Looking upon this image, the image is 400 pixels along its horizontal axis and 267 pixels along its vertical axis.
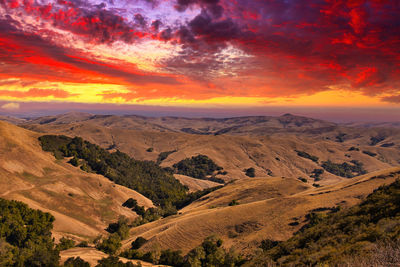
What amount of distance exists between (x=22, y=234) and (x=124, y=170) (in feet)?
262

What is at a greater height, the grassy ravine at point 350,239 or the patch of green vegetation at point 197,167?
the grassy ravine at point 350,239

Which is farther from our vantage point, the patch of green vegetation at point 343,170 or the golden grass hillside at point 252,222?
the patch of green vegetation at point 343,170

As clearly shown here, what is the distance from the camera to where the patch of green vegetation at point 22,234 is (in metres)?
34.0

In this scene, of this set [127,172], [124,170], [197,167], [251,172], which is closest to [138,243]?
[127,172]

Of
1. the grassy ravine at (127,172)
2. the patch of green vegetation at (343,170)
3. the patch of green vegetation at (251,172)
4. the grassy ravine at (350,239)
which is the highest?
the grassy ravine at (350,239)

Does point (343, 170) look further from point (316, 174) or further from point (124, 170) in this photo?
point (124, 170)

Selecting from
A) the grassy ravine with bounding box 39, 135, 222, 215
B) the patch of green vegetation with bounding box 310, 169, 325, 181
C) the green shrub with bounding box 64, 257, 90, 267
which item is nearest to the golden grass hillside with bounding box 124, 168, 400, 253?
the green shrub with bounding box 64, 257, 90, 267

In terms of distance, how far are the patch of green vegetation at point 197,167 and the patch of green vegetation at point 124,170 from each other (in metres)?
26.8

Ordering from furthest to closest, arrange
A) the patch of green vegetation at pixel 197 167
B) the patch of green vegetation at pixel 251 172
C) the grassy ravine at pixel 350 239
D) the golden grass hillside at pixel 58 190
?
the patch of green vegetation at pixel 197 167
the patch of green vegetation at pixel 251 172
the golden grass hillside at pixel 58 190
the grassy ravine at pixel 350 239

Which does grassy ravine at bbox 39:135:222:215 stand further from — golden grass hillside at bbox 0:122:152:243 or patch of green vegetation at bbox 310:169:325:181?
patch of green vegetation at bbox 310:169:325:181

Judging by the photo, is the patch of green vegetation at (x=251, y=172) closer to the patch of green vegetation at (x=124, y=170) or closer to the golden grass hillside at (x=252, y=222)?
the patch of green vegetation at (x=124, y=170)

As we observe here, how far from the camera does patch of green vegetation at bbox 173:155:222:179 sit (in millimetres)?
161375

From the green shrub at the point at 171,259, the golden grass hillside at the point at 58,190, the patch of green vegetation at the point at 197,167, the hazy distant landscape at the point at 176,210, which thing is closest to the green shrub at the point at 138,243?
the hazy distant landscape at the point at 176,210

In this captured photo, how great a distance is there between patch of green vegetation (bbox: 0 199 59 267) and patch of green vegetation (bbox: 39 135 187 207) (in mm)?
50657
